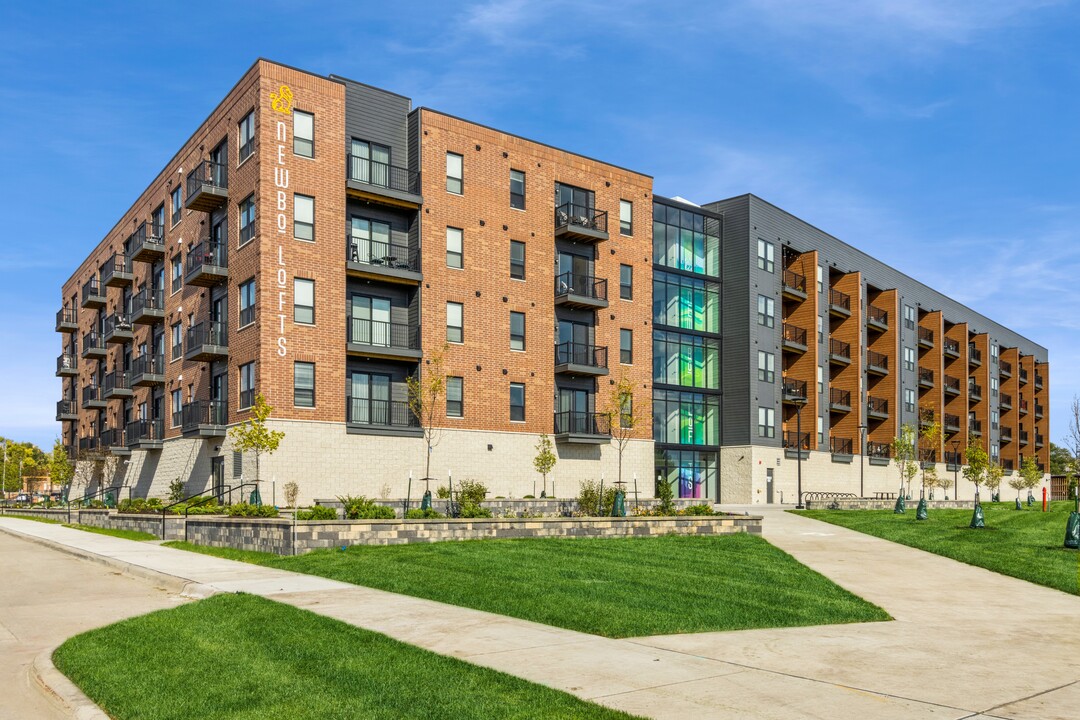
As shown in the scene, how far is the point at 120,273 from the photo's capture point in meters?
55.4

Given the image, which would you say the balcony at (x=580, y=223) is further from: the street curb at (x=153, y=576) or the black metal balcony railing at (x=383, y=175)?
the street curb at (x=153, y=576)

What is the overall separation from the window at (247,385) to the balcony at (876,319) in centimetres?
5169

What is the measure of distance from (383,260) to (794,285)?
34.3m

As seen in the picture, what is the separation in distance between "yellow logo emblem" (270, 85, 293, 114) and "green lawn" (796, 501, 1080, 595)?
26261 millimetres

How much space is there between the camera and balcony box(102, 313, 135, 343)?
181 ft

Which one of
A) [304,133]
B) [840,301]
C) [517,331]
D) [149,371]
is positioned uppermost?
[304,133]

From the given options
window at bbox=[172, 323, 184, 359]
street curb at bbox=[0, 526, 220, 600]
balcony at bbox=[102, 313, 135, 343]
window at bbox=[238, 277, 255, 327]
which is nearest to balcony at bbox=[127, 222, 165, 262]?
balcony at bbox=[102, 313, 135, 343]

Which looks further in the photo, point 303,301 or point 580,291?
point 580,291

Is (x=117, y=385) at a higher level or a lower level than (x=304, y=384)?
higher

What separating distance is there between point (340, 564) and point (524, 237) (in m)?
29.0

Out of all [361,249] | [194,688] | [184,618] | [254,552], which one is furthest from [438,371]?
[194,688]

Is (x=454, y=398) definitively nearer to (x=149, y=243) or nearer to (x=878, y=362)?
(x=149, y=243)

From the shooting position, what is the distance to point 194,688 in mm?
8430

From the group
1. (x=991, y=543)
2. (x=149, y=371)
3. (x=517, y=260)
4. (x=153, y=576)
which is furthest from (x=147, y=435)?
(x=991, y=543)
